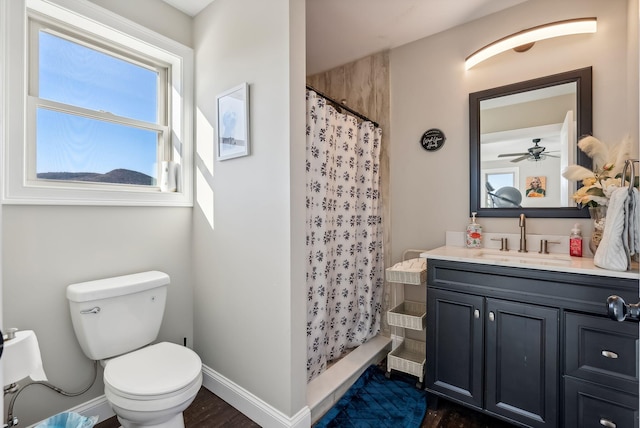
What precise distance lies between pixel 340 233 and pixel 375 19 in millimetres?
1493

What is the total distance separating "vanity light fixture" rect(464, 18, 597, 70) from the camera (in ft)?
5.64

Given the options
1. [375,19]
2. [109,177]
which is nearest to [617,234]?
[375,19]

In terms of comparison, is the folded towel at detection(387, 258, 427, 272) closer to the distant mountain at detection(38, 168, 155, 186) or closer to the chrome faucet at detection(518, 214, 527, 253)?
the chrome faucet at detection(518, 214, 527, 253)

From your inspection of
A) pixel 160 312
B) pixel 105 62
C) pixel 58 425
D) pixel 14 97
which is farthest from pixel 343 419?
pixel 105 62

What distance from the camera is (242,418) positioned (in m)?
1.72

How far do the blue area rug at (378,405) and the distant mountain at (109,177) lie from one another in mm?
1787

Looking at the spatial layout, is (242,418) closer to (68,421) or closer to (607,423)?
(68,421)

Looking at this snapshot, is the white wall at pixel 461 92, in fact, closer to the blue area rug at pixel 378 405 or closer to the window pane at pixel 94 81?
the blue area rug at pixel 378 405

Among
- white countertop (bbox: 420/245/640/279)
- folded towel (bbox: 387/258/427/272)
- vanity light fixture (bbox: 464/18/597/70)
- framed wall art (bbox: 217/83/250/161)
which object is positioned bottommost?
folded towel (bbox: 387/258/427/272)

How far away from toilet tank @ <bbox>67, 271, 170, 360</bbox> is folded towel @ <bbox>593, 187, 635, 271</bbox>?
2.20 metres

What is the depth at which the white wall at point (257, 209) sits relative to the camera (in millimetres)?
1548

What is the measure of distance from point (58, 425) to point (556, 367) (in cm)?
216

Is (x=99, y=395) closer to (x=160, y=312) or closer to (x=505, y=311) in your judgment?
(x=160, y=312)

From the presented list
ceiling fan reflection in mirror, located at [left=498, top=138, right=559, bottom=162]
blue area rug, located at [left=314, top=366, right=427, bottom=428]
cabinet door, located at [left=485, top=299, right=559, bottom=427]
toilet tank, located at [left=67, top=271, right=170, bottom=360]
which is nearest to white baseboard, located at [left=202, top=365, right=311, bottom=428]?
blue area rug, located at [left=314, top=366, right=427, bottom=428]
